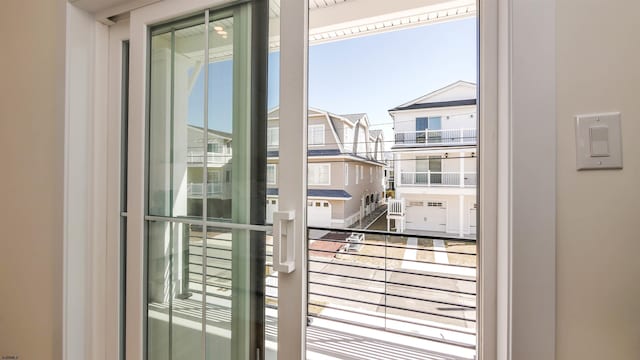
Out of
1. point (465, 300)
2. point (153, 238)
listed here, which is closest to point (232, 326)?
point (153, 238)

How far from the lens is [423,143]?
217cm

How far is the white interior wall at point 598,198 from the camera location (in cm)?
52

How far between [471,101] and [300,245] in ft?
5.30

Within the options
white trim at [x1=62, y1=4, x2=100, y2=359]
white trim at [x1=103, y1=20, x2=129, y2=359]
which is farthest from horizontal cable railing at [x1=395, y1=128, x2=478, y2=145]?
Answer: white trim at [x1=62, y1=4, x2=100, y2=359]

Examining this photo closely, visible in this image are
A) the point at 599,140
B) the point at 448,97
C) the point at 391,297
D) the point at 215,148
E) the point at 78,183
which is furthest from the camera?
the point at 391,297

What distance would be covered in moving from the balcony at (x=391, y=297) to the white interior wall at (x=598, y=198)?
1.42 m

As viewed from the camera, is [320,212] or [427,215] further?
[320,212]

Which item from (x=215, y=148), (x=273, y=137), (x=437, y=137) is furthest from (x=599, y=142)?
(x=437, y=137)

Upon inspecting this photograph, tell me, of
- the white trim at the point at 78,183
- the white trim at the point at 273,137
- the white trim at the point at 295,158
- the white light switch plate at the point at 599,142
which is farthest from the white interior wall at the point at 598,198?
the white trim at the point at 78,183

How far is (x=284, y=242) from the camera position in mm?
866

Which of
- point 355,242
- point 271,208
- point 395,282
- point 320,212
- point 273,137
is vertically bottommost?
point 395,282

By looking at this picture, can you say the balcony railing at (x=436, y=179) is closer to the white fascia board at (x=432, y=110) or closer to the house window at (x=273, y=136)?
the white fascia board at (x=432, y=110)

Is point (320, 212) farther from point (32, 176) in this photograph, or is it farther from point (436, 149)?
point (32, 176)

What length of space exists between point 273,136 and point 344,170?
1455 mm
